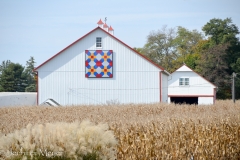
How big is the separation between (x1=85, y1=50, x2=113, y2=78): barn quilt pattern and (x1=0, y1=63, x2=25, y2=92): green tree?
135 feet

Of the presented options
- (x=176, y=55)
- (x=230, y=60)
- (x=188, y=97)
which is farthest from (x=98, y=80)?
(x=176, y=55)

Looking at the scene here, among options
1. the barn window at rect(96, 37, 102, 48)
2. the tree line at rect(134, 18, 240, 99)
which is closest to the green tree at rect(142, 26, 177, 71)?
the tree line at rect(134, 18, 240, 99)

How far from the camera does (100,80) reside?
3838 centimetres

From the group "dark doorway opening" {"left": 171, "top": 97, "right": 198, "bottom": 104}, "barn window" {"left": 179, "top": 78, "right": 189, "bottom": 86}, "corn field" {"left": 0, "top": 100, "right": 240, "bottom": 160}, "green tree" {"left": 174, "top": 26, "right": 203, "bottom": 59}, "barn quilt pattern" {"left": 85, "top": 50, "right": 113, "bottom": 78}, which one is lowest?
"dark doorway opening" {"left": 171, "top": 97, "right": 198, "bottom": 104}

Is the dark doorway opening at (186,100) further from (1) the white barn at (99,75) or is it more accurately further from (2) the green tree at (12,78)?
(2) the green tree at (12,78)

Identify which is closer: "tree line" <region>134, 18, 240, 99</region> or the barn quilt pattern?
the barn quilt pattern

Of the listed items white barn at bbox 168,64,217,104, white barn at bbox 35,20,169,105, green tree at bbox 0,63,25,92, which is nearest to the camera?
white barn at bbox 35,20,169,105

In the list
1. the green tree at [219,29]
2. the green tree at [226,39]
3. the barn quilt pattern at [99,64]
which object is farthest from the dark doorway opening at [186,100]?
the barn quilt pattern at [99,64]

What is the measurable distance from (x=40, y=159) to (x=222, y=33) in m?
68.1

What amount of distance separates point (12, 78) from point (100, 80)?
140ft

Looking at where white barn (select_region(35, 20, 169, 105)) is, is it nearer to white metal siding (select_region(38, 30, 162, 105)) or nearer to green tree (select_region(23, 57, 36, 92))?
white metal siding (select_region(38, 30, 162, 105))

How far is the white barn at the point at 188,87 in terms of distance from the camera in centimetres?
5903

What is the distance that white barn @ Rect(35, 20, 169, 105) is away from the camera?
125ft

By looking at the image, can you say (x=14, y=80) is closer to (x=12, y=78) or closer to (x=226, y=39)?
(x=12, y=78)
